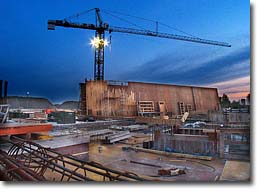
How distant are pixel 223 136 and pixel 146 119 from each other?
8.30 ft

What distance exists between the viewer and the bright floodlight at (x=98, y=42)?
284 cm

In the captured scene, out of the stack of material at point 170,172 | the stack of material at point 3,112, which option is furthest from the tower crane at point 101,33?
the stack of material at point 170,172

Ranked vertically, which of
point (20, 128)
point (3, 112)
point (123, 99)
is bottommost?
point (20, 128)

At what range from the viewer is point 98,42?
9.86 ft

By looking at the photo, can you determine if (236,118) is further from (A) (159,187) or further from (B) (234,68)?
(A) (159,187)

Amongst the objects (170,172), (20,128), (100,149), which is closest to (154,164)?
(170,172)

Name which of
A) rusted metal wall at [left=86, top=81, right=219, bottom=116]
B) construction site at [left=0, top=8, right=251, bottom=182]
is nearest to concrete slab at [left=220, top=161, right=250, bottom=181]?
construction site at [left=0, top=8, right=251, bottom=182]

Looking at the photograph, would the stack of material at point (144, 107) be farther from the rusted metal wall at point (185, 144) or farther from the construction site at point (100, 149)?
the rusted metal wall at point (185, 144)

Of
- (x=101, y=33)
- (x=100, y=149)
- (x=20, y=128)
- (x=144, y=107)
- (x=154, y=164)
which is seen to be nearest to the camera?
(x=154, y=164)

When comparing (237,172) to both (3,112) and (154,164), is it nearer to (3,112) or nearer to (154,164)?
(154,164)

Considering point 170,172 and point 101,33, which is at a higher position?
point 101,33

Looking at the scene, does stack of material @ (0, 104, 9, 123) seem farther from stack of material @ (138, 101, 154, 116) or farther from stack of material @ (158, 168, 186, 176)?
stack of material @ (138, 101, 154, 116)
